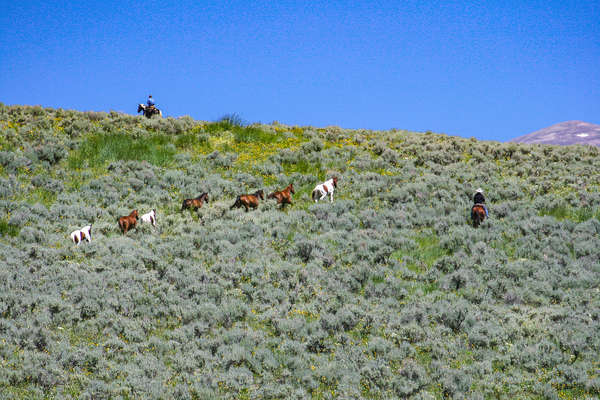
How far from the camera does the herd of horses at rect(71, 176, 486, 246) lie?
15383 millimetres

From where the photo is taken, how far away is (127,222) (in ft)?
53.8

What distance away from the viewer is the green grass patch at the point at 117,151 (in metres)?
22.2

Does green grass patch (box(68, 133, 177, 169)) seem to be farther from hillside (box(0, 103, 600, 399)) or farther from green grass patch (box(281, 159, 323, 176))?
green grass patch (box(281, 159, 323, 176))

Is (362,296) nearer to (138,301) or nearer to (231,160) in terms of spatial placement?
(138,301)

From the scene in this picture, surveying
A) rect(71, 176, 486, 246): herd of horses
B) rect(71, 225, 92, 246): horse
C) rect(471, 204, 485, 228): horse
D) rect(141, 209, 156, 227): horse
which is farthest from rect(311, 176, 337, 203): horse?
rect(71, 225, 92, 246): horse

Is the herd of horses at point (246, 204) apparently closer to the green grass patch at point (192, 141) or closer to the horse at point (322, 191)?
the horse at point (322, 191)

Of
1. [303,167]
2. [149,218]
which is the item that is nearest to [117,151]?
[149,218]

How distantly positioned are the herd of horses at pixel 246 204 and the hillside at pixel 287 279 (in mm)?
310

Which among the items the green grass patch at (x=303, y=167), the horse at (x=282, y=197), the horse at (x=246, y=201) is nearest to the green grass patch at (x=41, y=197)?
the horse at (x=246, y=201)

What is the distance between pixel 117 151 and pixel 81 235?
28.8ft

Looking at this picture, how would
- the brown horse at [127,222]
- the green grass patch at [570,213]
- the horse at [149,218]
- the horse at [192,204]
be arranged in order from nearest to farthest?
the brown horse at [127,222], the horse at [149,218], the horse at [192,204], the green grass patch at [570,213]

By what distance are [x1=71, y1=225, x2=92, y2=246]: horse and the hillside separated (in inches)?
10.2

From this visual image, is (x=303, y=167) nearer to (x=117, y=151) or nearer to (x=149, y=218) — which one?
(x=117, y=151)

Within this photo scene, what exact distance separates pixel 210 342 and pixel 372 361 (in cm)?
368
